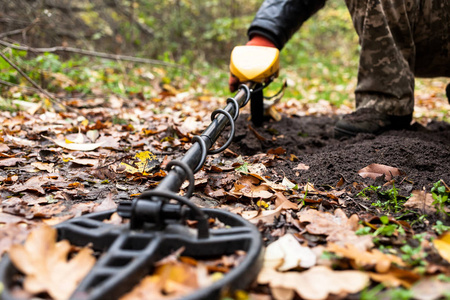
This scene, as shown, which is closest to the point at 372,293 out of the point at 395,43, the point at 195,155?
the point at 195,155

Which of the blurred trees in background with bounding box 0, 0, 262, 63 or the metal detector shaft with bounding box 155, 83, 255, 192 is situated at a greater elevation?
the blurred trees in background with bounding box 0, 0, 262, 63

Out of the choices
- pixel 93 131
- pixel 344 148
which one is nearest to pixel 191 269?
pixel 344 148

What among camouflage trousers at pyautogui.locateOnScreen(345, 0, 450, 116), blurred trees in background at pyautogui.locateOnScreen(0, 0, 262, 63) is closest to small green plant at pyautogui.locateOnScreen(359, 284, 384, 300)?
camouflage trousers at pyautogui.locateOnScreen(345, 0, 450, 116)

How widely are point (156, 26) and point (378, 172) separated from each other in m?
6.47

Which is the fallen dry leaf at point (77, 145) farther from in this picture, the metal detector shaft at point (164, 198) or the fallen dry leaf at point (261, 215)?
the fallen dry leaf at point (261, 215)

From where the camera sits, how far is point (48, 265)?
98cm

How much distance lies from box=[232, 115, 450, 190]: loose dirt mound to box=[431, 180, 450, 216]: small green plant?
0.24 ft

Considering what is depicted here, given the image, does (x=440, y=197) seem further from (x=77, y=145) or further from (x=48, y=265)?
(x=77, y=145)

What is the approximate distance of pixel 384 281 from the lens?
0.99 meters

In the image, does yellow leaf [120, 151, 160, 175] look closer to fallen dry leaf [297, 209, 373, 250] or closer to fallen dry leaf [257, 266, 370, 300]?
fallen dry leaf [297, 209, 373, 250]

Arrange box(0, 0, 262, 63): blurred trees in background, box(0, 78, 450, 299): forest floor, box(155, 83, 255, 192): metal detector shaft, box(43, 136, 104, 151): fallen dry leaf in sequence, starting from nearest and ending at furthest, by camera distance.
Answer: box(0, 78, 450, 299): forest floor, box(155, 83, 255, 192): metal detector shaft, box(43, 136, 104, 151): fallen dry leaf, box(0, 0, 262, 63): blurred trees in background

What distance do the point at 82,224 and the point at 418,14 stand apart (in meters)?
2.63

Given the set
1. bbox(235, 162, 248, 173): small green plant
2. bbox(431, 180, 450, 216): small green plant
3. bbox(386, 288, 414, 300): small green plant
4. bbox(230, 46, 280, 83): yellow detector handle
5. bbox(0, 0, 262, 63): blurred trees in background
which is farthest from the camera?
bbox(0, 0, 262, 63): blurred trees in background

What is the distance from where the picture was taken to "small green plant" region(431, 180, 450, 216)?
4.46ft
